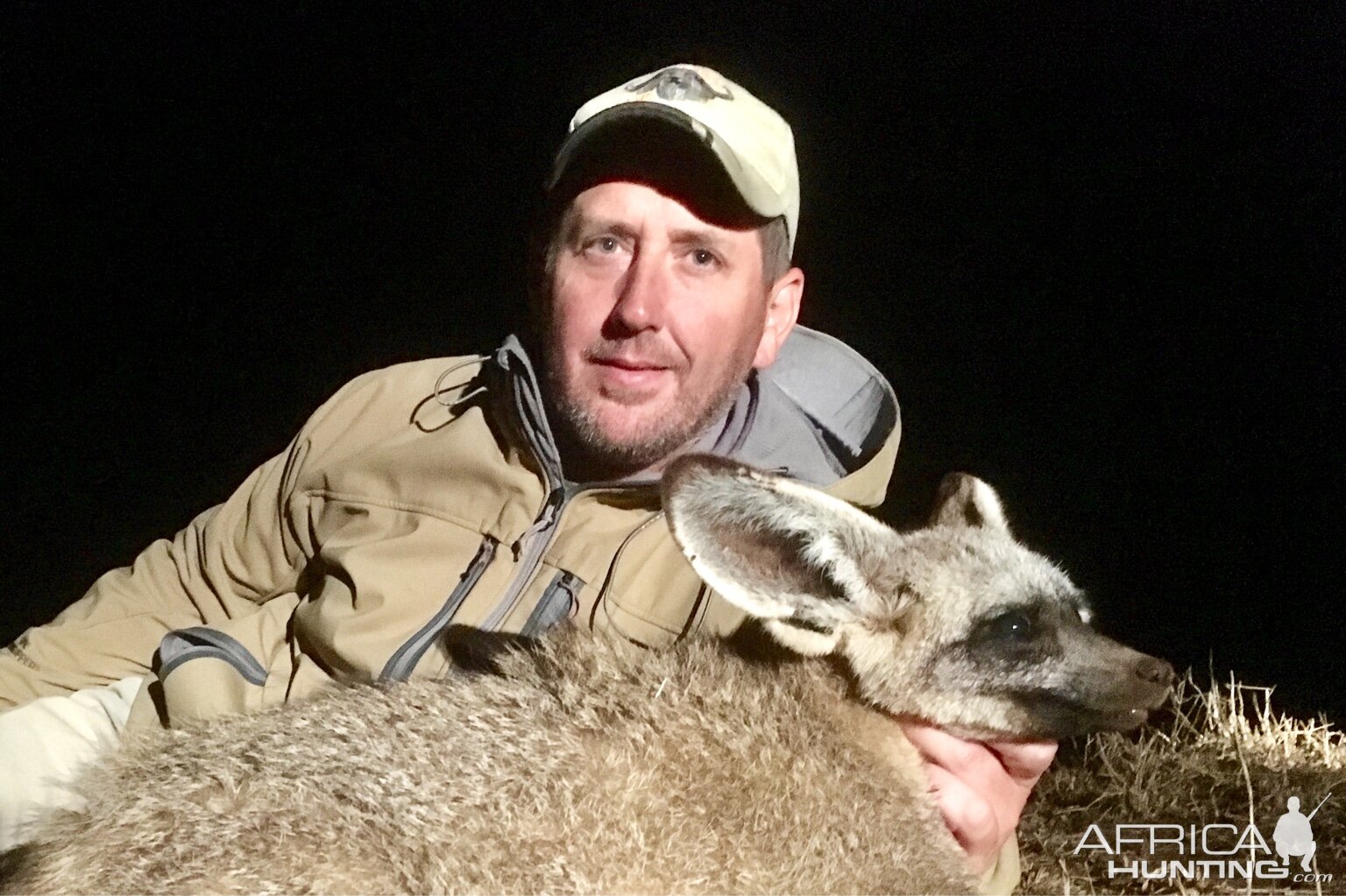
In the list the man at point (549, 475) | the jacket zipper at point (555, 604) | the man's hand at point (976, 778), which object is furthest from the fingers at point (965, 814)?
the jacket zipper at point (555, 604)

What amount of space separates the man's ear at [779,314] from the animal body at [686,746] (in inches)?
36.5

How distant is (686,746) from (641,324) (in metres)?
1.21

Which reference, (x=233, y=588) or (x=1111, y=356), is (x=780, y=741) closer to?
(x=233, y=588)

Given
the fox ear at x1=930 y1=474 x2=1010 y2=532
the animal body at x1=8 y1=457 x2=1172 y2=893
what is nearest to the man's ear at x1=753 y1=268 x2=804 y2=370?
the fox ear at x1=930 y1=474 x2=1010 y2=532

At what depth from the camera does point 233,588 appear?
10.1ft

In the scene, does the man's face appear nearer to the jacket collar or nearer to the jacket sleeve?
the jacket collar

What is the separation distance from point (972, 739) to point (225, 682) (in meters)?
1.94

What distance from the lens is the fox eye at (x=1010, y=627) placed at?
2.23 metres

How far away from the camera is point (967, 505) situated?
2729mm

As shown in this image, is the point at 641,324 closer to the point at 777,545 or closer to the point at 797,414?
the point at 797,414

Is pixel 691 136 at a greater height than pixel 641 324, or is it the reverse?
pixel 691 136

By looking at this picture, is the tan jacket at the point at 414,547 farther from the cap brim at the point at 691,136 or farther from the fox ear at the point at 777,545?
the cap brim at the point at 691,136

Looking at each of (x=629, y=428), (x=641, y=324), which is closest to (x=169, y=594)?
(x=629, y=428)

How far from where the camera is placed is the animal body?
1.75 m
